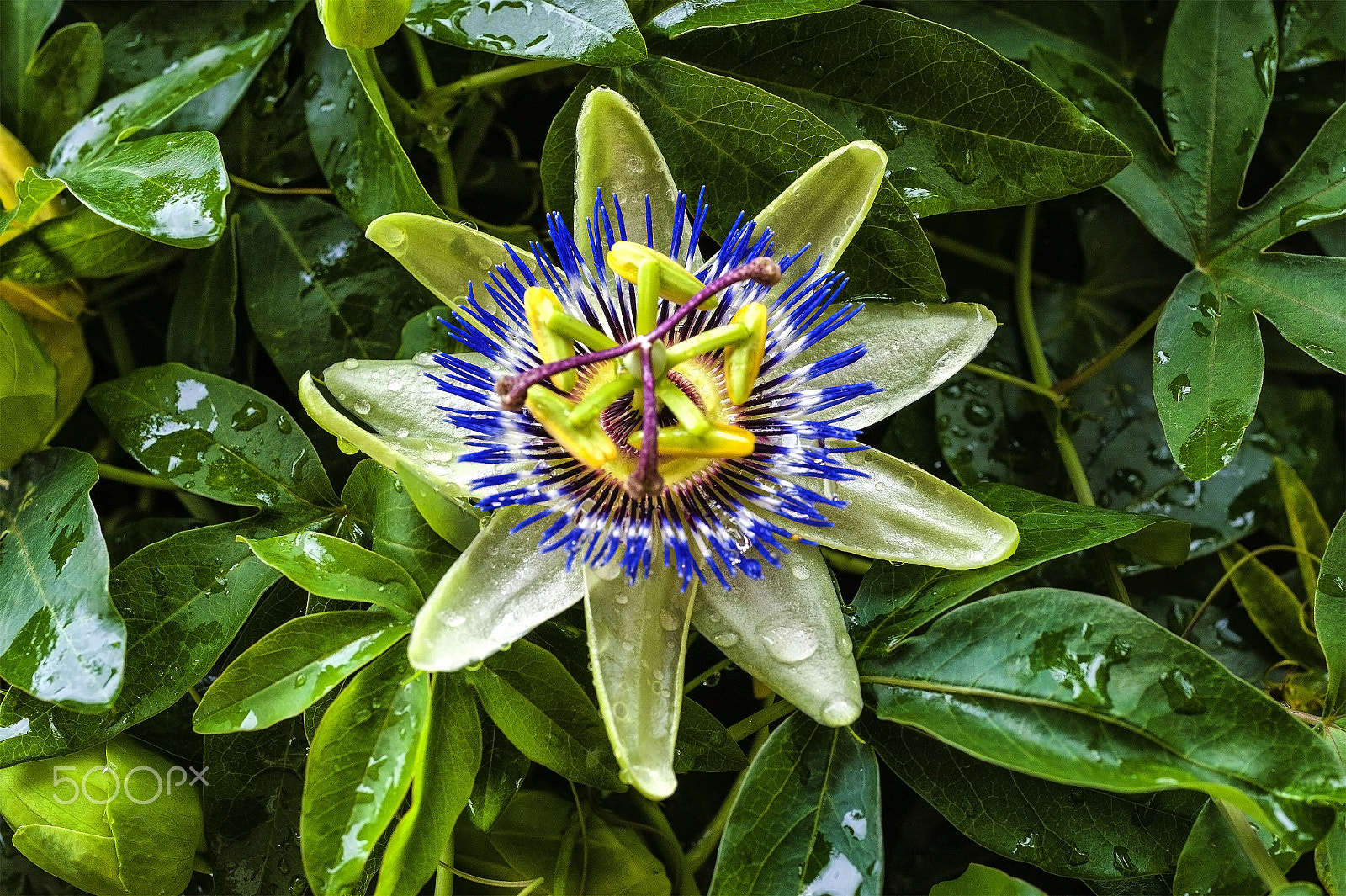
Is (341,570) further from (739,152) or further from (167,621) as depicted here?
(739,152)

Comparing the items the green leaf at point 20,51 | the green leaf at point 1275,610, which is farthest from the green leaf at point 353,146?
the green leaf at point 1275,610

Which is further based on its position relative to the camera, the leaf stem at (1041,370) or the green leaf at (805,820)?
the leaf stem at (1041,370)

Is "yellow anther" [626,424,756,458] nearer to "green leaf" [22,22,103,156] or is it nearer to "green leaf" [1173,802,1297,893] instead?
"green leaf" [1173,802,1297,893]

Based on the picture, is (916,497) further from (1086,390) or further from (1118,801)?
(1086,390)

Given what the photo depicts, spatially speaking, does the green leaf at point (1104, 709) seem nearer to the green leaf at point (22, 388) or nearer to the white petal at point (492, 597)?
the white petal at point (492, 597)

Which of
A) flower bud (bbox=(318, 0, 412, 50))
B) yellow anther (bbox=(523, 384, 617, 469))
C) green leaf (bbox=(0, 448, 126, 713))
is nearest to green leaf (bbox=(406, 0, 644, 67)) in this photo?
flower bud (bbox=(318, 0, 412, 50))

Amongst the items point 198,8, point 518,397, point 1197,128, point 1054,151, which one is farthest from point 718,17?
point 198,8

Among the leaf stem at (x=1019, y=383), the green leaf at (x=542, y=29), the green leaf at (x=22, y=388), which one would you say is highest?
the green leaf at (x=542, y=29)
